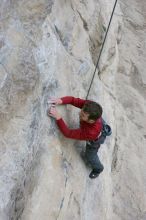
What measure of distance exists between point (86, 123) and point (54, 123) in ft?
0.99

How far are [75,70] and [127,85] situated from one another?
2.20 metres

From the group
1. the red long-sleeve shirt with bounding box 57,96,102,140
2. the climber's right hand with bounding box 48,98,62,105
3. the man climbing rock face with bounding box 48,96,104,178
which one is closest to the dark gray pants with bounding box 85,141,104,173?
the man climbing rock face with bounding box 48,96,104,178

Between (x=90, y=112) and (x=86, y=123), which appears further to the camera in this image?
(x=86, y=123)

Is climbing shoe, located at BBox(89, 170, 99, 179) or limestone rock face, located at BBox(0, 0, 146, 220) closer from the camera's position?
limestone rock face, located at BBox(0, 0, 146, 220)

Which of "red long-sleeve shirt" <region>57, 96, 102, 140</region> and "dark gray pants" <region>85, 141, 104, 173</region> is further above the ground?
"red long-sleeve shirt" <region>57, 96, 102, 140</region>

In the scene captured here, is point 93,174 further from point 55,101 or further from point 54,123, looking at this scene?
point 55,101

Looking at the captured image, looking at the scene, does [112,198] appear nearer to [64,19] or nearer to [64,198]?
[64,198]

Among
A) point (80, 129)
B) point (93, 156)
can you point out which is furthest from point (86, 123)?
point (93, 156)

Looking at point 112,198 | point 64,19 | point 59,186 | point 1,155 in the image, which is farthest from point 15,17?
point 112,198

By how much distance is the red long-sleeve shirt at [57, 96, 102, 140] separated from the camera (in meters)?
4.18

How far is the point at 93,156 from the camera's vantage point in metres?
4.73

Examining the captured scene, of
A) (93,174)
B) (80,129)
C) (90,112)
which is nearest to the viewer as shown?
(90,112)

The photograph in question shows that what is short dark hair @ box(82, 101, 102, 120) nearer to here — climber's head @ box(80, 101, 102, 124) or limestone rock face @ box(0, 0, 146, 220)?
climber's head @ box(80, 101, 102, 124)

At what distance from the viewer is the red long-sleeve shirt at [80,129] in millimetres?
4180
